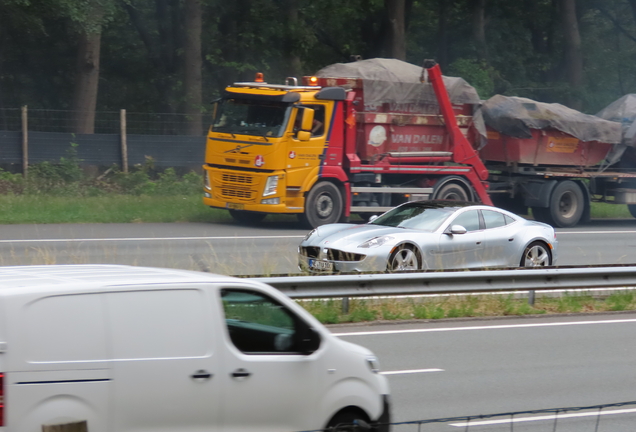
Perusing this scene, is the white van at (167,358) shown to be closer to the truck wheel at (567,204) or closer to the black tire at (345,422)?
the black tire at (345,422)

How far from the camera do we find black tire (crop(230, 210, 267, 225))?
21703mm

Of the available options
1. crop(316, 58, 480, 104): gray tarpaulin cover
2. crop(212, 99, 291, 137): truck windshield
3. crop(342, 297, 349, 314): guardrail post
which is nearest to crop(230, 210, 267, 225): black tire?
crop(212, 99, 291, 137): truck windshield

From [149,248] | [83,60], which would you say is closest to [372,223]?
[149,248]

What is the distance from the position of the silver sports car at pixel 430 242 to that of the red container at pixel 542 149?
30.2 ft

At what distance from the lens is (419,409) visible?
7.43 meters

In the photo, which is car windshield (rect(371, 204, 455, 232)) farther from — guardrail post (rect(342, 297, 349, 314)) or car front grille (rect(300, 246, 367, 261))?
guardrail post (rect(342, 297, 349, 314))

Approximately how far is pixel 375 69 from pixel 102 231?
23.6 feet

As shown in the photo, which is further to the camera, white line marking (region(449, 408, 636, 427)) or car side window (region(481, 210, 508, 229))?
car side window (region(481, 210, 508, 229))

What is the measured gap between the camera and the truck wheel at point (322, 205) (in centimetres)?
2047

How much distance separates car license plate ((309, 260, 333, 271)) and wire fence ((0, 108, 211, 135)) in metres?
15.4

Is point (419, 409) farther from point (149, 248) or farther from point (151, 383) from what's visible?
point (149, 248)

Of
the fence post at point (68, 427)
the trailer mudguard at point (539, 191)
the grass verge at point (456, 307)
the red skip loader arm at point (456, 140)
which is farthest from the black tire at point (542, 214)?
the fence post at point (68, 427)

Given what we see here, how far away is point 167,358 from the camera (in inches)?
196

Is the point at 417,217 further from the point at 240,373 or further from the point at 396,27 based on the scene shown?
the point at 396,27
